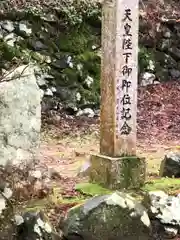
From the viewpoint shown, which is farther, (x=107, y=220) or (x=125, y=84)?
(x=125, y=84)

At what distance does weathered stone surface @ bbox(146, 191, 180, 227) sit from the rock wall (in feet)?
17.1

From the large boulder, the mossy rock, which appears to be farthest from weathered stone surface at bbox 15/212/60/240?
the mossy rock

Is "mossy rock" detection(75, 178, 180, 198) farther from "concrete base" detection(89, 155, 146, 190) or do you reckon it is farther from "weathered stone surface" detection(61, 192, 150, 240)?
"weathered stone surface" detection(61, 192, 150, 240)

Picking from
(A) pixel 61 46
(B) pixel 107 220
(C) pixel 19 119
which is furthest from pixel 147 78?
(B) pixel 107 220

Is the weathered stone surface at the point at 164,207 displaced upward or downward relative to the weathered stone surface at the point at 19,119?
downward

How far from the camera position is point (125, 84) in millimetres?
6086

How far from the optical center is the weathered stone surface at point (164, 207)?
527cm

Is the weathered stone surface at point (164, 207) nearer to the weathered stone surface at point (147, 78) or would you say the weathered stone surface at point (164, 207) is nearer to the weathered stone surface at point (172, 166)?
the weathered stone surface at point (172, 166)

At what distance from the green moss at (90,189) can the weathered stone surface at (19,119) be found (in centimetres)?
77

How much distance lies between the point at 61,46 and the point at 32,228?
22.4 feet

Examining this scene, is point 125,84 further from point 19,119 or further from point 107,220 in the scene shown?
point 107,220

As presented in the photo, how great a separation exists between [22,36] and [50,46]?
0.58 metres

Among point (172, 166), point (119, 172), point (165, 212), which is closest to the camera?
point (165, 212)

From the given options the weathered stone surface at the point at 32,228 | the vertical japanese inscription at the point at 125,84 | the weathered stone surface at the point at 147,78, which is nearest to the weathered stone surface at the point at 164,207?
the vertical japanese inscription at the point at 125,84
